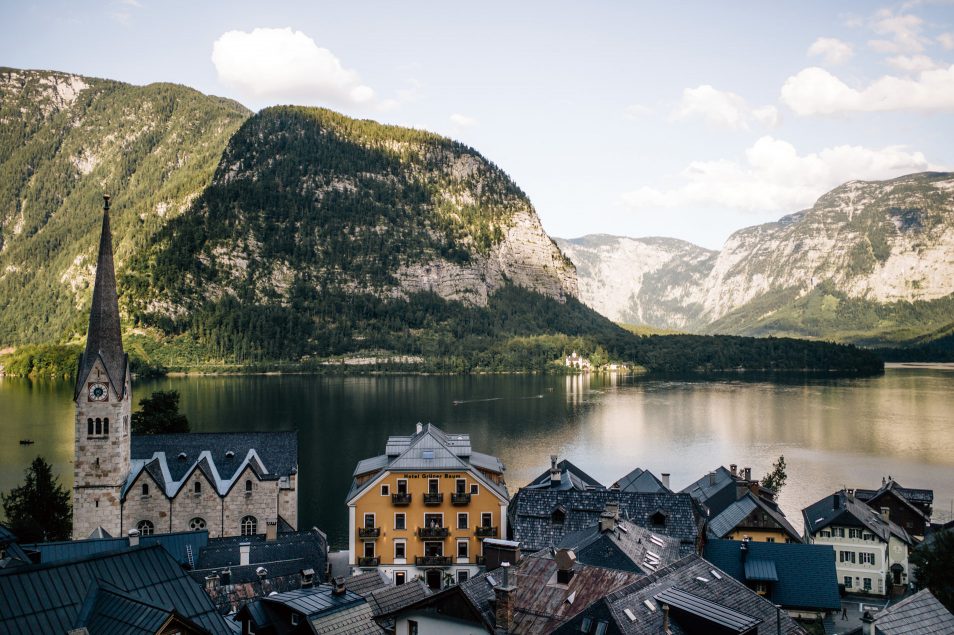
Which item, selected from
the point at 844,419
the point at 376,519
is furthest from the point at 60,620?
the point at 844,419

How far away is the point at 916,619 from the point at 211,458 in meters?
41.4

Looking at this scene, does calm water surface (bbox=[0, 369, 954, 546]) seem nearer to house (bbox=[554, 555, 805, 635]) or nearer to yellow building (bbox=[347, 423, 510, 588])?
yellow building (bbox=[347, 423, 510, 588])

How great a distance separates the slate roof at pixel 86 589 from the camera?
2116 cm

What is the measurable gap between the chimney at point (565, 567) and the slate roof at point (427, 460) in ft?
59.8

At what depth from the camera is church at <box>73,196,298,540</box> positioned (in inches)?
2146

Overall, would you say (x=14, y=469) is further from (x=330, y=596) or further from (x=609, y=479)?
(x=330, y=596)

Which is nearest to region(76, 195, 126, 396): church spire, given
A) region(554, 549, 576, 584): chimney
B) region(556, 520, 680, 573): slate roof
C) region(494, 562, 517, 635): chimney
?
region(556, 520, 680, 573): slate roof

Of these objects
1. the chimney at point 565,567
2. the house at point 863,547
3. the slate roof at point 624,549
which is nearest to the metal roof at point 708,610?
the slate roof at point 624,549

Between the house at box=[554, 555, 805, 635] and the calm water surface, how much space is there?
3626cm

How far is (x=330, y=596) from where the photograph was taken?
29078mm

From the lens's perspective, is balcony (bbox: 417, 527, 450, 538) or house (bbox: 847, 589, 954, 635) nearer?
house (bbox: 847, 589, 954, 635)

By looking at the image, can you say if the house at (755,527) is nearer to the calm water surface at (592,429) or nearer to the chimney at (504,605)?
the calm water surface at (592,429)

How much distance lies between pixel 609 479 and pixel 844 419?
72714 mm

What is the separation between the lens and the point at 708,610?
30.4m
